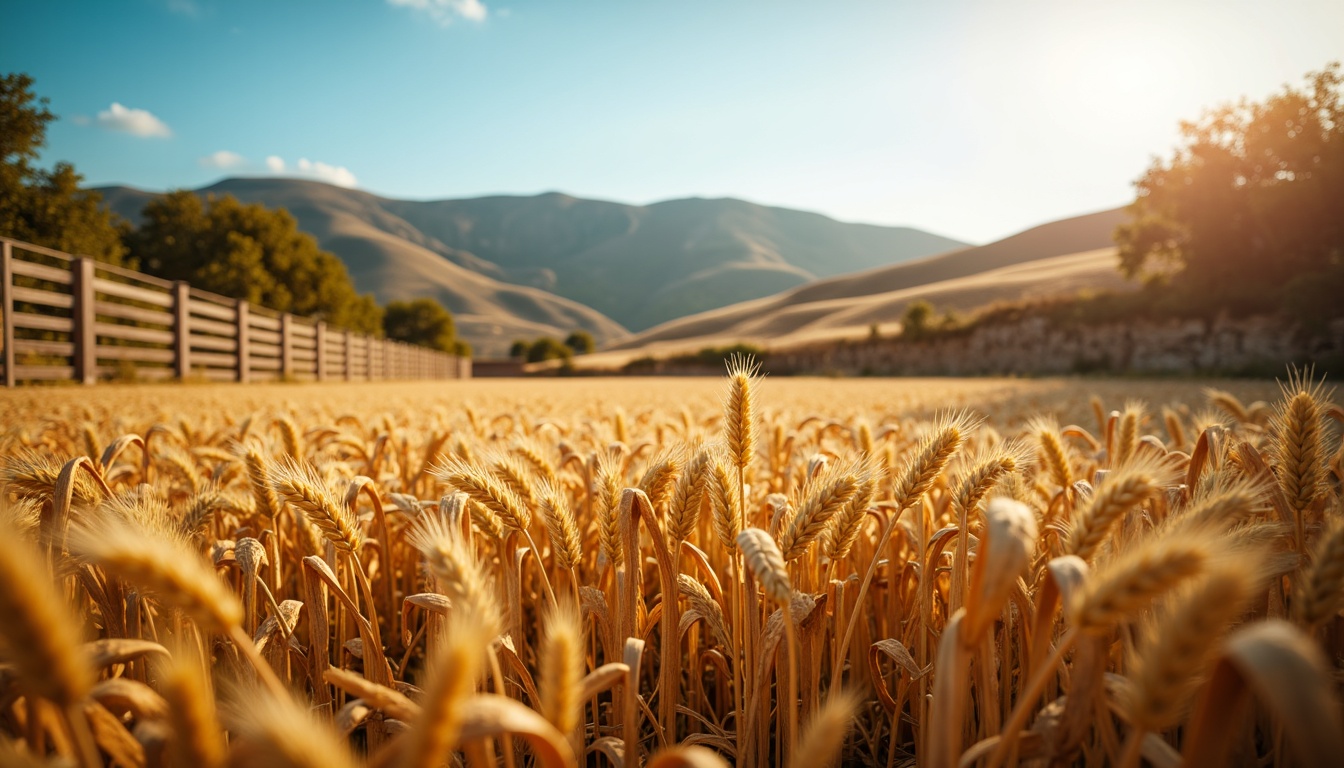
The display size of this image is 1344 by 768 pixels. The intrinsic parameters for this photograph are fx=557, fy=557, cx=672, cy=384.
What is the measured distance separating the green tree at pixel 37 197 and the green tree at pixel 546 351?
52810 mm

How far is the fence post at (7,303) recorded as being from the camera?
5.42 meters

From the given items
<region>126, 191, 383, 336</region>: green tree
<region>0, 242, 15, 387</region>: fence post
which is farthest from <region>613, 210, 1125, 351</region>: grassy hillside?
<region>0, 242, 15, 387</region>: fence post

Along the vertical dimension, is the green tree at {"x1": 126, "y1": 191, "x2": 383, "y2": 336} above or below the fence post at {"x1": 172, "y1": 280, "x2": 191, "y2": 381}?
above

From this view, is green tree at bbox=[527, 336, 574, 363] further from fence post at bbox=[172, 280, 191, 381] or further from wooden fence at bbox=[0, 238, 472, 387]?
fence post at bbox=[172, 280, 191, 381]

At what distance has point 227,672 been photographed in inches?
54.0

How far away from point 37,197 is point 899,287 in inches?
4175

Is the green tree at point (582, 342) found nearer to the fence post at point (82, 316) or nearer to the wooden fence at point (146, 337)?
the wooden fence at point (146, 337)

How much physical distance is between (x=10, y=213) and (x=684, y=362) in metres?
41.5

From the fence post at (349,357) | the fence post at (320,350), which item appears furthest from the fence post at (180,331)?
the fence post at (349,357)

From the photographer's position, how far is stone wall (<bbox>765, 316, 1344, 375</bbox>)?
22547 mm

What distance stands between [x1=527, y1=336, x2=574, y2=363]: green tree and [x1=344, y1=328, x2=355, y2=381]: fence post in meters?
57.7

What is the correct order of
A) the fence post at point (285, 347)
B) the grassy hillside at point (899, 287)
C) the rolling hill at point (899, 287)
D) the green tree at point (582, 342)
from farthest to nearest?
1. the green tree at point (582, 342)
2. the grassy hillside at point (899, 287)
3. the rolling hill at point (899, 287)
4. the fence post at point (285, 347)

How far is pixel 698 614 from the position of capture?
4.59 feet

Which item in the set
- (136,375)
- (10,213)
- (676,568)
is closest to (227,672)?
(676,568)
